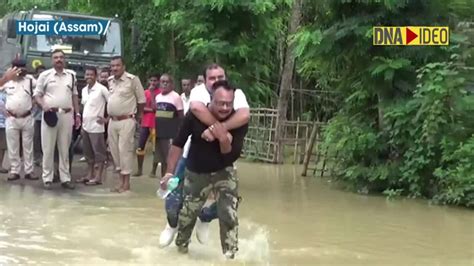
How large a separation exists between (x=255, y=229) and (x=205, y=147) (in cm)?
238

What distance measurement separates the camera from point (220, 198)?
6.99 m

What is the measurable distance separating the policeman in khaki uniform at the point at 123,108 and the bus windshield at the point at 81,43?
4827 millimetres

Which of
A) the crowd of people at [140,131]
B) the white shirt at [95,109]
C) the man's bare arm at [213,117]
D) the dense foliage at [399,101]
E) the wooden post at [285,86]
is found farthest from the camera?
the wooden post at [285,86]

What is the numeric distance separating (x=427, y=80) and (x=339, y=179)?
2661mm

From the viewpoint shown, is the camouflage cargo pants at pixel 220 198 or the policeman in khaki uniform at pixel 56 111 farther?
the policeman in khaki uniform at pixel 56 111

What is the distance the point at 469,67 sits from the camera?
37.7 feet

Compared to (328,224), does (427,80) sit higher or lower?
higher

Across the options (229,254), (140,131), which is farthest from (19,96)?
(229,254)

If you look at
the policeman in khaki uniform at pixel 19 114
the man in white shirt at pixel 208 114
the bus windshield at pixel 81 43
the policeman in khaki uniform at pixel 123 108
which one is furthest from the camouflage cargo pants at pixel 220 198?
the bus windshield at pixel 81 43

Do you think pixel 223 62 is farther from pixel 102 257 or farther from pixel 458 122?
pixel 102 257

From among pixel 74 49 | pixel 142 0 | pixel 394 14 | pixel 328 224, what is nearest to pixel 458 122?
pixel 394 14

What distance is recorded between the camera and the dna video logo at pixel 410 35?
11797 millimetres

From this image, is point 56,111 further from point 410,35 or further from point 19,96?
point 410,35

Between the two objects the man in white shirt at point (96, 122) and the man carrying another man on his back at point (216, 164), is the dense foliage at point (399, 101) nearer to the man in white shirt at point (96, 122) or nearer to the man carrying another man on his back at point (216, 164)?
the man in white shirt at point (96, 122)
